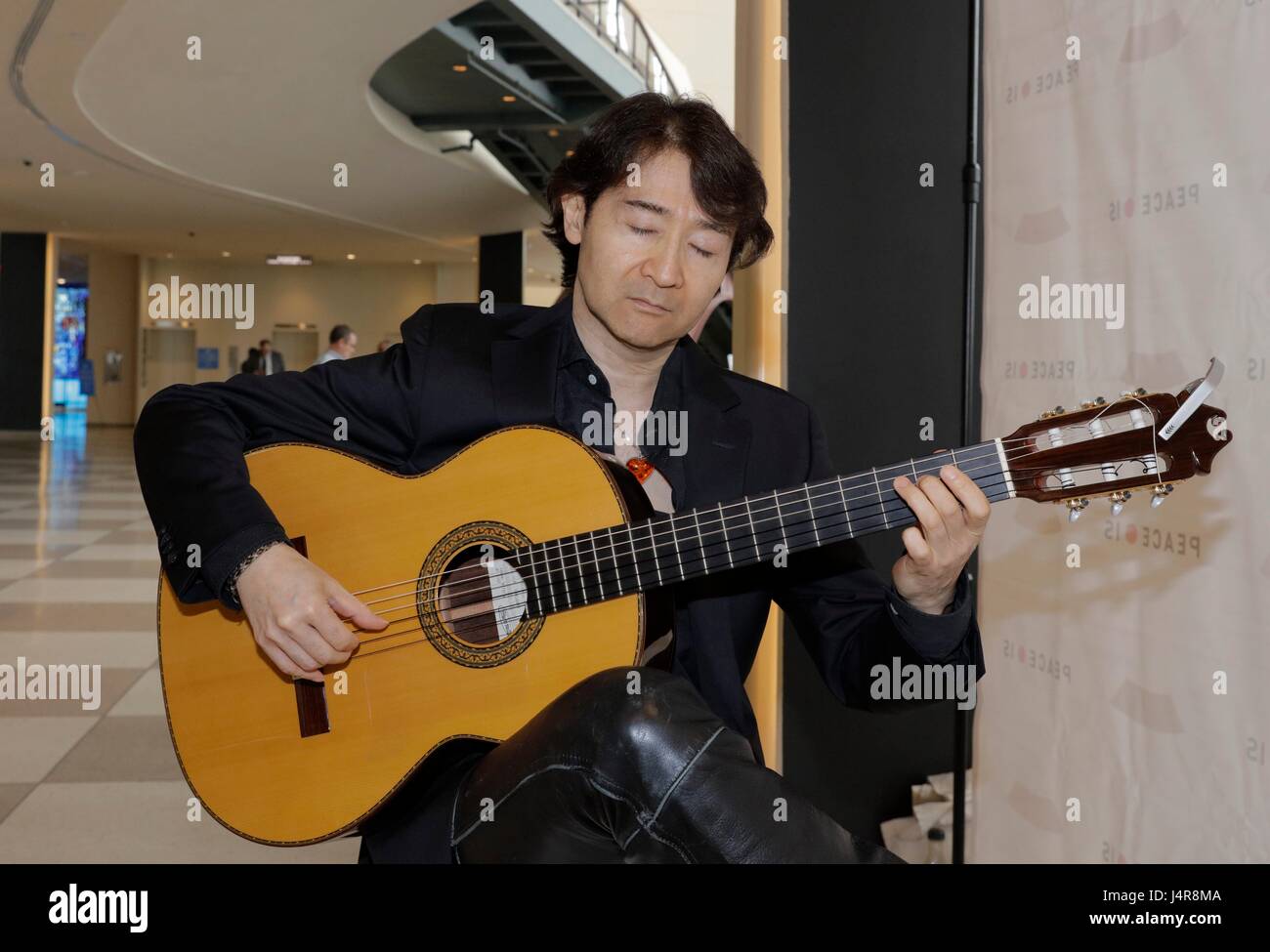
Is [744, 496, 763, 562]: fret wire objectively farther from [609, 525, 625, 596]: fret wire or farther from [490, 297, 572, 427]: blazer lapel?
[490, 297, 572, 427]: blazer lapel

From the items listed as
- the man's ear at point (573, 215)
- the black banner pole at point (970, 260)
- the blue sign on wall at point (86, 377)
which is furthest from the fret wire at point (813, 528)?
the blue sign on wall at point (86, 377)

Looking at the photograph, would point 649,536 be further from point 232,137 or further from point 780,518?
point 232,137

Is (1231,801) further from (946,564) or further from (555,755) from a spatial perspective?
(555,755)

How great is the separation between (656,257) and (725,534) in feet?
1.67

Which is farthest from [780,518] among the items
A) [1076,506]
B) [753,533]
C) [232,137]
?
[232,137]

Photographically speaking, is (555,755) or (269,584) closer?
(555,755)

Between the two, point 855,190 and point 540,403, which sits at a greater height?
point 855,190

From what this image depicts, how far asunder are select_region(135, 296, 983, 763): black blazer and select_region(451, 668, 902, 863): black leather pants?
0.47 meters

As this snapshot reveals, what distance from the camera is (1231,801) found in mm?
1514

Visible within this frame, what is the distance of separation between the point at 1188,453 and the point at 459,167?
1352 centimetres

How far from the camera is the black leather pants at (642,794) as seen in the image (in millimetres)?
1078

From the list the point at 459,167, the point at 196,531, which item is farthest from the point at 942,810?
the point at 459,167

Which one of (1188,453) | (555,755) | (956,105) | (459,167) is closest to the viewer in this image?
(555,755)

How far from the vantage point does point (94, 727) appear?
3.28 m
